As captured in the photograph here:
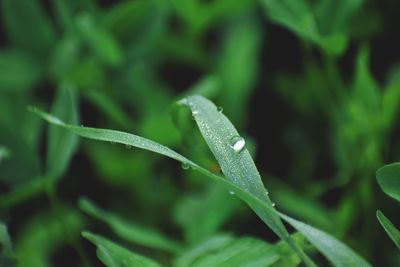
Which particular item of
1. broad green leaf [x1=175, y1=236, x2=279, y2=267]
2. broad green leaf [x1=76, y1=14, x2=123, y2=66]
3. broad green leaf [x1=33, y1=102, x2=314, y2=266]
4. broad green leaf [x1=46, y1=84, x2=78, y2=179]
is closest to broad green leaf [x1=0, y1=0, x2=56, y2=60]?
broad green leaf [x1=76, y1=14, x2=123, y2=66]

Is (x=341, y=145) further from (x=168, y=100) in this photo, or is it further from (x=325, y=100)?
(x=168, y=100)

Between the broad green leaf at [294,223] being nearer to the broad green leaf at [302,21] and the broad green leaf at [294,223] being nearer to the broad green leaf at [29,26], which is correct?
the broad green leaf at [302,21]

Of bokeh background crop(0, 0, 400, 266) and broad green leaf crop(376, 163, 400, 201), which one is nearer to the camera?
broad green leaf crop(376, 163, 400, 201)

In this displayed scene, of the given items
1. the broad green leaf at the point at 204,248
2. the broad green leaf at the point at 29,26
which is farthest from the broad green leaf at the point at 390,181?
the broad green leaf at the point at 29,26

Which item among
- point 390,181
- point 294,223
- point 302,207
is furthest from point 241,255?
point 302,207

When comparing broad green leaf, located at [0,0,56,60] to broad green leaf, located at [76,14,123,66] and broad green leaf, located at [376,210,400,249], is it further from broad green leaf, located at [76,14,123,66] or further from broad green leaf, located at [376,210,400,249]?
broad green leaf, located at [376,210,400,249]

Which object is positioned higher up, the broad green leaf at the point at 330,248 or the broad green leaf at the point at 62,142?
the broad green leaf at the point at 62,142

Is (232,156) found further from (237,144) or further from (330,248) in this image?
(330,248)
